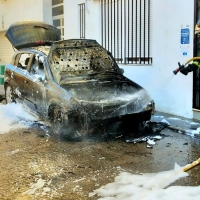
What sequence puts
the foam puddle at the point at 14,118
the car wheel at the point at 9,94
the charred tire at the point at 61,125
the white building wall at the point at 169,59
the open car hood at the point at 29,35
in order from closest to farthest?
the charred tire at the point at 61,125, the foam puddle at the point at 14,118, the white building wall at the point at 169,59, the car wheel at the point at 9,94, the open car hood at the point at 29,35

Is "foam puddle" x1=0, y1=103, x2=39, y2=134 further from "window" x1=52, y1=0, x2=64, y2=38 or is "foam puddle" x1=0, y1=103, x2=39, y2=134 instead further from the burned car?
"window" x1=52, y1=0, x2=64, y2=38

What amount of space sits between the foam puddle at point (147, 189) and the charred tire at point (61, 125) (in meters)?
1.77

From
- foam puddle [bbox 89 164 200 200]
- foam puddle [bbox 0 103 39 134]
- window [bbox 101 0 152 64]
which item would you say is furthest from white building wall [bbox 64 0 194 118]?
foam puddle [bbox 89 164 200 200]

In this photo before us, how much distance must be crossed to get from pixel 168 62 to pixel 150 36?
1036 mm

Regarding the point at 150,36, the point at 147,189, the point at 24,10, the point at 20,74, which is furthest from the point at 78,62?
the point at 24,10

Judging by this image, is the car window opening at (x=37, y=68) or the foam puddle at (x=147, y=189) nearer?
the foam puddle at (x=147, y=189)

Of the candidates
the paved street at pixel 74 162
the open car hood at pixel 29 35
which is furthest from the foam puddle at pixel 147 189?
the open car hood at pixel 29 35

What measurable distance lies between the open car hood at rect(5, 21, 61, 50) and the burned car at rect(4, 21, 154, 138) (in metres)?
1.46

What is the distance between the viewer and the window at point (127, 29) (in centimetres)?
911

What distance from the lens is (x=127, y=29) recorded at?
9.79m

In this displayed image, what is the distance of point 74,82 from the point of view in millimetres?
6508

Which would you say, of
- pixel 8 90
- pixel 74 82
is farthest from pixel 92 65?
pixel 8 90

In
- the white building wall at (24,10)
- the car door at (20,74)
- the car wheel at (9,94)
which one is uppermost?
the white building wall at (24,10)

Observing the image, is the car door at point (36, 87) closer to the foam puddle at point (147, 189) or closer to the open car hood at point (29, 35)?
the open car hood at point (29, 35)
